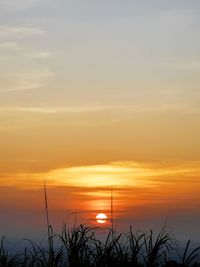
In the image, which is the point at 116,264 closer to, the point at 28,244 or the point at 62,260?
the point at 62,260

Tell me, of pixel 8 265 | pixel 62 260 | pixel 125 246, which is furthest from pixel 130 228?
pixel 8 265

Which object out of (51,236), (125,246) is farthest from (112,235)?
(51,236)

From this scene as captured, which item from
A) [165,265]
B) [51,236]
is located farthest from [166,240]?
[51,236]

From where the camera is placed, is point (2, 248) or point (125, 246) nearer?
point (125, 246)

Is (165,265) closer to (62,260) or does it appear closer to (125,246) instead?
(125,246)

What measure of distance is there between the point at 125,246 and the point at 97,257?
69 centimetres

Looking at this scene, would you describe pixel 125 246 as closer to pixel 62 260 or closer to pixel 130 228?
pixel 130 228

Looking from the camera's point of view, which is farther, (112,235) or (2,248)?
(2,248)

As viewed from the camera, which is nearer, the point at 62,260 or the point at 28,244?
the point at 62,260

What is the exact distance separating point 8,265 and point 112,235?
2.55 m

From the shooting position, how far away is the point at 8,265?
15.2 m

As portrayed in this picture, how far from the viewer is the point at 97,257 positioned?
45.9 ft

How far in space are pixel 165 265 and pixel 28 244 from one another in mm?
3285

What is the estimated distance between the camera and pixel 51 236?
46.8 ft
